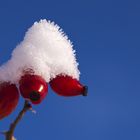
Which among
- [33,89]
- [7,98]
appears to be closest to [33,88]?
[33,89]

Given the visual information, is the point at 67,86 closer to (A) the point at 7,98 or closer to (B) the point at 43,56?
(B) the point at 43,56

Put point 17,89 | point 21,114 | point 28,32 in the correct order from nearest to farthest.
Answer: point 21,114
point 17,89
point 28,32

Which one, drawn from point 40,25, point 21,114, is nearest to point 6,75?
point 21,114

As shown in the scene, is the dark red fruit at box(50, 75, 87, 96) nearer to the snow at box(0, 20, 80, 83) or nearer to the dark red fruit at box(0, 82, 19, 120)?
the snow at box(0, 20, 80, 83)

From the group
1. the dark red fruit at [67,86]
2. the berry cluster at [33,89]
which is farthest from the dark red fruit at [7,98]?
the dark red fruit at [67,86]

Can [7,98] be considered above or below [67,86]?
below

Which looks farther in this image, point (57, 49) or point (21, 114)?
point (57, 49)

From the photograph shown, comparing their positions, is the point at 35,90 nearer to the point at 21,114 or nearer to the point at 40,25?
the point at 21,114
